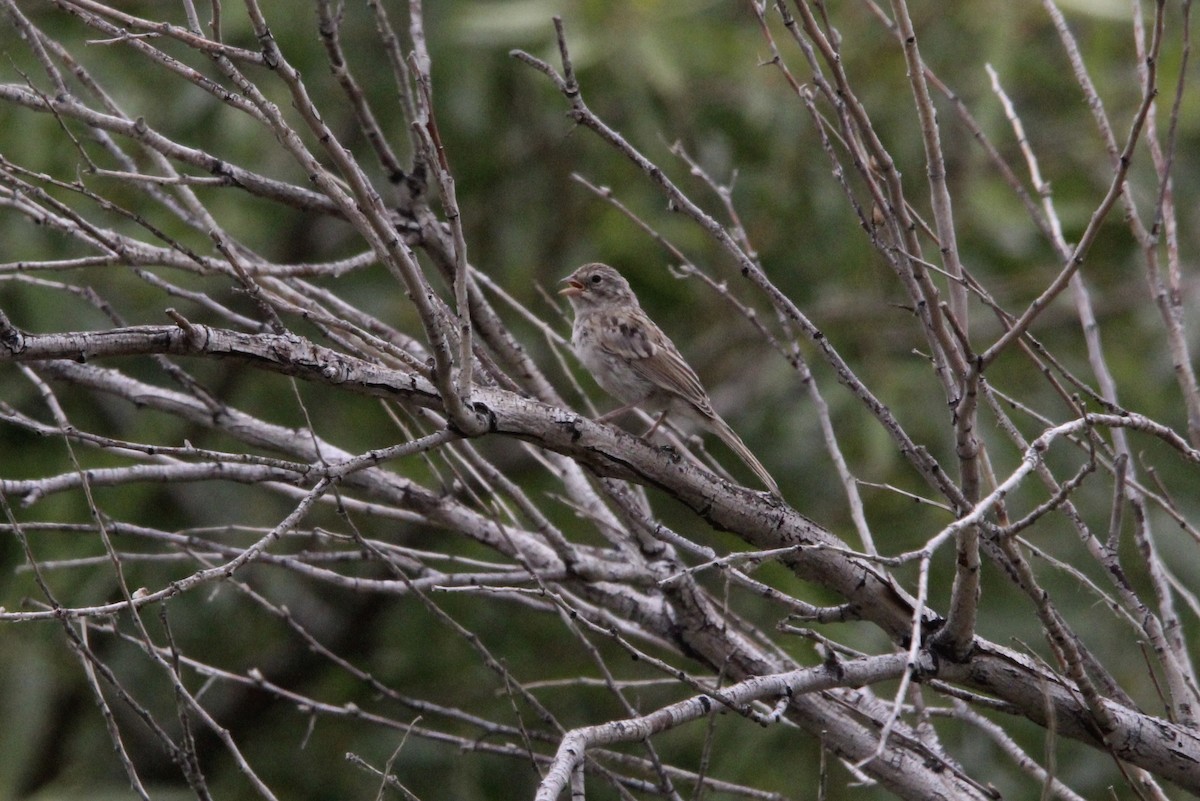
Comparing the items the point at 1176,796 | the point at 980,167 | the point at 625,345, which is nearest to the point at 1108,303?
the point at 980,167

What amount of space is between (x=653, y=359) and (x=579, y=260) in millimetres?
2936

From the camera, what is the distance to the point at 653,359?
6375mm

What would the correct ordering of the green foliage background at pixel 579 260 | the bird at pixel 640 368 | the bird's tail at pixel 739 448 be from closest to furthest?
1. the bird's tail at pixel 739 448
2. the bird at pixel 640 368
3. the green foliage background at pixel 579 260

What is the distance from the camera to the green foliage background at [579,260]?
25.9ft

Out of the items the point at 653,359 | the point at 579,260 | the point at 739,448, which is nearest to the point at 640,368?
the point at 653,359

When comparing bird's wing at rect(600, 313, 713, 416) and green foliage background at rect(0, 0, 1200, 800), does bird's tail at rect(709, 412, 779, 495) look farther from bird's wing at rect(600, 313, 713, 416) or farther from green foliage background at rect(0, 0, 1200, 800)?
green foliage background at rect(0, 0, 1200, 800)

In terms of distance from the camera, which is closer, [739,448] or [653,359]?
[739,448]

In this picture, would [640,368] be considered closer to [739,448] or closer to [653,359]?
[653,359]

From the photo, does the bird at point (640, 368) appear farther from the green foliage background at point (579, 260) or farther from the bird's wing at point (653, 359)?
the green foliage background at point (579, 260)

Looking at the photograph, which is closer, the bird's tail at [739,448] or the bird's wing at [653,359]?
the bird's tail at [739,448]

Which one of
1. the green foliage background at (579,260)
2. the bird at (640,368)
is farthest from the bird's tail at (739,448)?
the green foliage background at (579,260)

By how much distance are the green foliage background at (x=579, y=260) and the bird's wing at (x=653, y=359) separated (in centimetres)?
195

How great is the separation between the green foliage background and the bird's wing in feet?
6.39

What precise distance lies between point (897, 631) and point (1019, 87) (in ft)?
22.9
